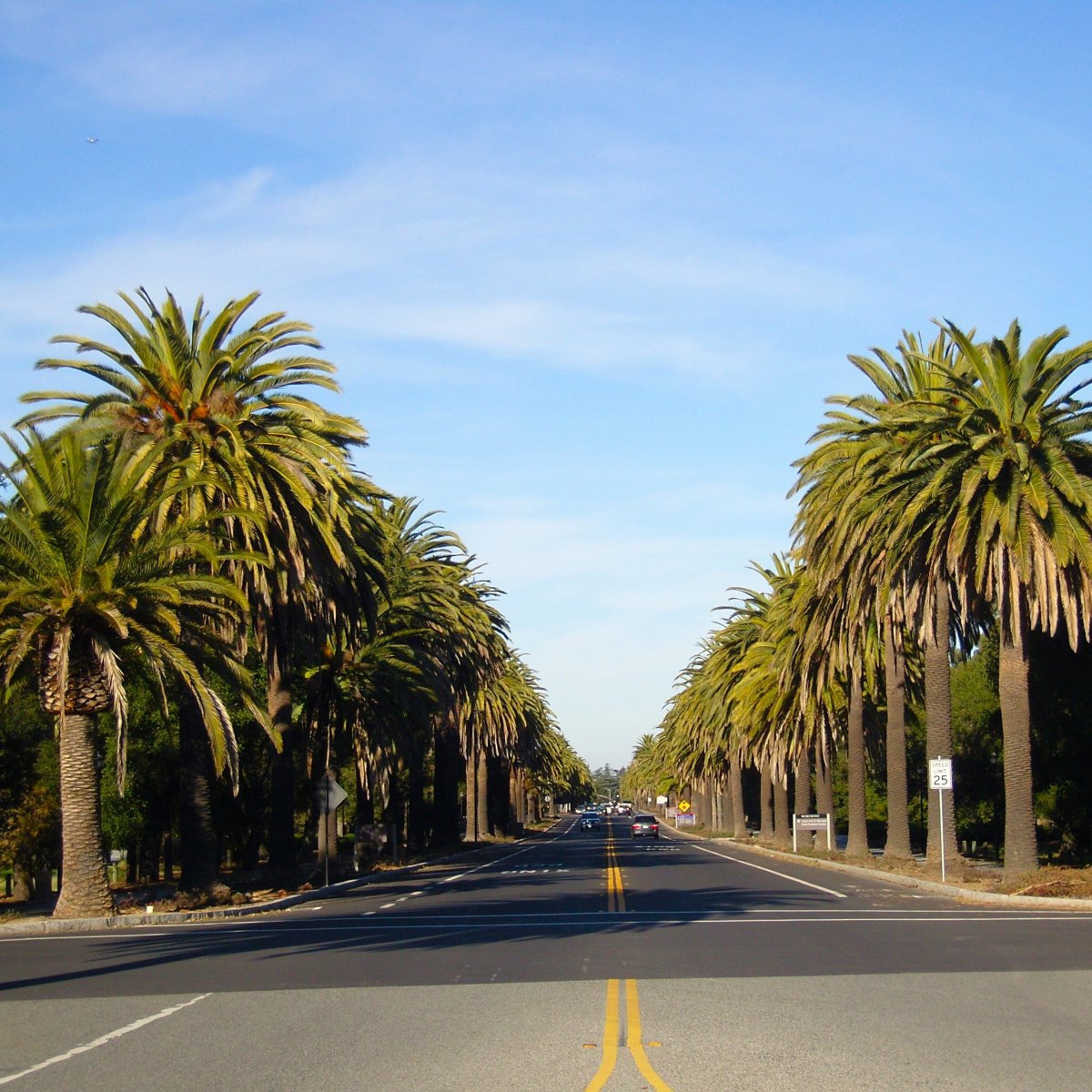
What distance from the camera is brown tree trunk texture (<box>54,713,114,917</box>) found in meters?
25.6

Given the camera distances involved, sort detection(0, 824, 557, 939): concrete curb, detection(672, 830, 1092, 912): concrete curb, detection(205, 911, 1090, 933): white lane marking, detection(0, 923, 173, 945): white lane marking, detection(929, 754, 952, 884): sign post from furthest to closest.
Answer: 1. detection(929, 754, 952, 884): sign post
2. detection(672, 830, 1092, 912): concrete curb
3. detection(0, 824, 557, 939): concrete curb
4. detection(0, 923, 173, 945): white lane marking
5. detection(205, 911, 1090, 933): white lane marking

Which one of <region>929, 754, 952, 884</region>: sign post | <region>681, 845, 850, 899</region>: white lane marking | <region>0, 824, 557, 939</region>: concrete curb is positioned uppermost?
<region>929, 754, 952, 884</region>: sign post

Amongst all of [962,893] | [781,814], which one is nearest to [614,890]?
[962,893]

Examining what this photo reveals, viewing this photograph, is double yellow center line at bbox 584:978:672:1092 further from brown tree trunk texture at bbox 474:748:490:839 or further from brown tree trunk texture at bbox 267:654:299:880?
brown tree trunk texture at bbox 474:748:490:839

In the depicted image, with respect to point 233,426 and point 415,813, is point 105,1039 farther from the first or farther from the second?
point 415,813

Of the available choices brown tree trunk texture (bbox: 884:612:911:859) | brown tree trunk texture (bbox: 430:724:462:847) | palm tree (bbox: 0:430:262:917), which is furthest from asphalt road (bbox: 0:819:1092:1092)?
brown tree trunk texture (bbox: 430:724:462:847)

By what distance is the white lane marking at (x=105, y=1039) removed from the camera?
10.3 metres

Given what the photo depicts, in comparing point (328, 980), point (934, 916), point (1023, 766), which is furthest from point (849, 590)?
point (328, 980)

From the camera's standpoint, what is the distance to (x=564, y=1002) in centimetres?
1319

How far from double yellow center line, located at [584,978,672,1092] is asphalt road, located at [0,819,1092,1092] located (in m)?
0.03

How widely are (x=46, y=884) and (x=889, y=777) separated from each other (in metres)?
25.4

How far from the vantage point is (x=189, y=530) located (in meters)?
27.1

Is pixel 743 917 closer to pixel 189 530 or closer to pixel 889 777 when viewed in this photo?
pixel 189 530

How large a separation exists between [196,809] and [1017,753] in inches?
739
